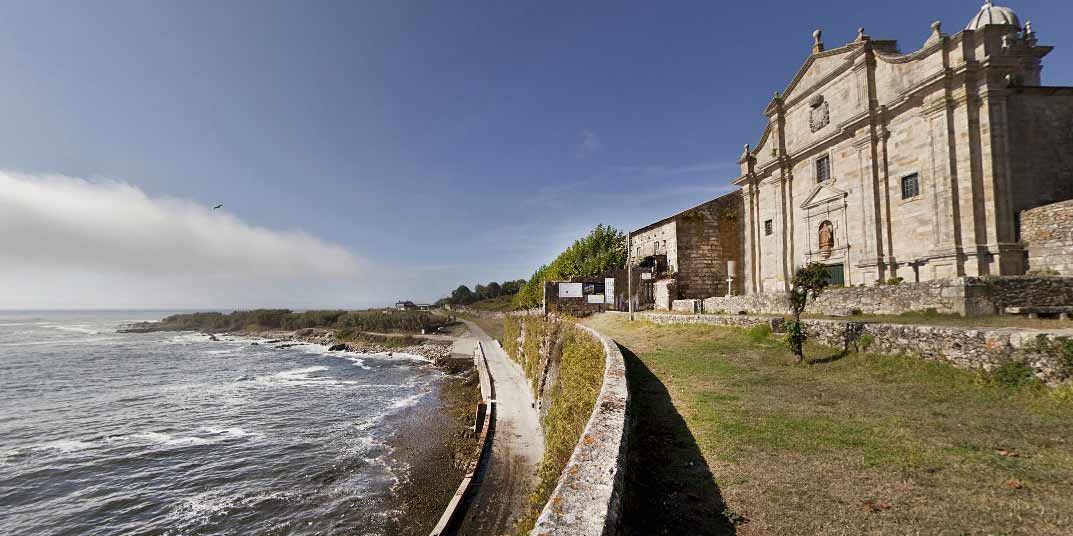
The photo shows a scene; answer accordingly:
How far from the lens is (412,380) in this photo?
3412 centimetres

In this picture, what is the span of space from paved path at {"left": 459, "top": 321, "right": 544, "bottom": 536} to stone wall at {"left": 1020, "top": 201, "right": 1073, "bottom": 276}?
1916 cm

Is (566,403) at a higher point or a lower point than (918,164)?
lower

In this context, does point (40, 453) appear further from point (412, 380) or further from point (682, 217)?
point (682, 217)

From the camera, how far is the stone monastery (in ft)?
52.2

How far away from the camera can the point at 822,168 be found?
23.7 m

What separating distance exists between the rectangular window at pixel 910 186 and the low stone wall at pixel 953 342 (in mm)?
12480

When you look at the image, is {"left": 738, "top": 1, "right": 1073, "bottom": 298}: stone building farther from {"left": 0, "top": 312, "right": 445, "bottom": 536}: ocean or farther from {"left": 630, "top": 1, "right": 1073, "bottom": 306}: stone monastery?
{"left": 0, "top": 312, "right": 445, "bottom": 536}: ocean

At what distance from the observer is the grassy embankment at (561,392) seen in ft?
18.1

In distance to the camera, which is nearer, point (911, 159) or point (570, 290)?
point (911, 159)

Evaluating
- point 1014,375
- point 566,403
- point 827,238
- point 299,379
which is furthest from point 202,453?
point 827,238

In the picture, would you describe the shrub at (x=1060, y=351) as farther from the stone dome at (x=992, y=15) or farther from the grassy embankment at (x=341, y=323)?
the grassy embankment at (x=341, y=323)

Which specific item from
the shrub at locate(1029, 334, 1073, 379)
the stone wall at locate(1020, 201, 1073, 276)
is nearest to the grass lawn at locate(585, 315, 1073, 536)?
the shrub at locate(1029, 334, 1073, 379)

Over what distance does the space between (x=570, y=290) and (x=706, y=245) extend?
1033 cm

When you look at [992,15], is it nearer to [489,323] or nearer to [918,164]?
[918,164]
